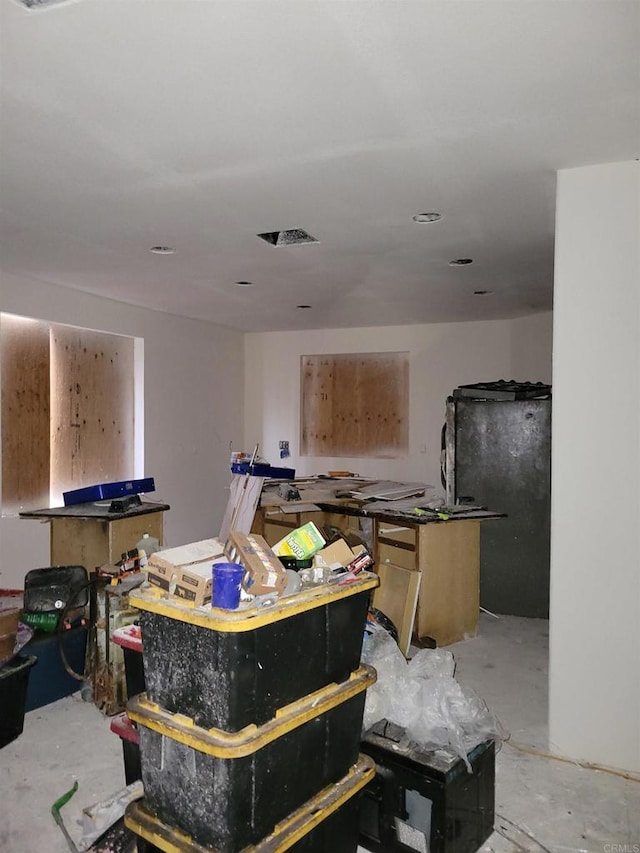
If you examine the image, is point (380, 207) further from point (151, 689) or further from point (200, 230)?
point (151, 689)

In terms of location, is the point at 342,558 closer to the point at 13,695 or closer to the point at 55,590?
the point at 13,695

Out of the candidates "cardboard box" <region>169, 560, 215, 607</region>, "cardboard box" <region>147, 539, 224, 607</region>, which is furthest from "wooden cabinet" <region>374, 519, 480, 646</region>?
"cardboard box" <region>169, 560, 215, 607</region>

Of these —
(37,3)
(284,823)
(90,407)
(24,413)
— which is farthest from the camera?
(90,407)

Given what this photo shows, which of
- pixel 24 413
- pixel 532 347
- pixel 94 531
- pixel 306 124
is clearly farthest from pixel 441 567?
pixel 24 413

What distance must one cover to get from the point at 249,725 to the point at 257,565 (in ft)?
1.42

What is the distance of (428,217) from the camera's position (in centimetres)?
313

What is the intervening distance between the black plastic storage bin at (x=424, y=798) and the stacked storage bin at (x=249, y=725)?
11 centimetres

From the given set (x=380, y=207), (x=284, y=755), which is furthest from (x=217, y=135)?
(x=284, y=755)

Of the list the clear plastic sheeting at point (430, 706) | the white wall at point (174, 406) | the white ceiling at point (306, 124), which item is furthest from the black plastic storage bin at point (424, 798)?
the white wall at point (174, 406)

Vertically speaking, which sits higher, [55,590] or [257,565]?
[257,565]

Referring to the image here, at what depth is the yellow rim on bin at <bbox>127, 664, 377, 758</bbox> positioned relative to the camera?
1609mm

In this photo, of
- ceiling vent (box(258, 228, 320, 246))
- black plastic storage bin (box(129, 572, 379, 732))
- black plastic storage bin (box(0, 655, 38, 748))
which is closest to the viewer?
black plastic storage bin (box(129, 572, 379, 732))

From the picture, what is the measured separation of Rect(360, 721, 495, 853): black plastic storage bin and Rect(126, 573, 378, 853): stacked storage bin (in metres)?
0.11

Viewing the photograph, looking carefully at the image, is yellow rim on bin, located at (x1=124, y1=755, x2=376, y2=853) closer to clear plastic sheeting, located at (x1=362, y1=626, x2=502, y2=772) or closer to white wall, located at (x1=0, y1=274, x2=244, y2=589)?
clear plastic sheeting, located at (x1=362, y1=626, x2=502, y2=772)
